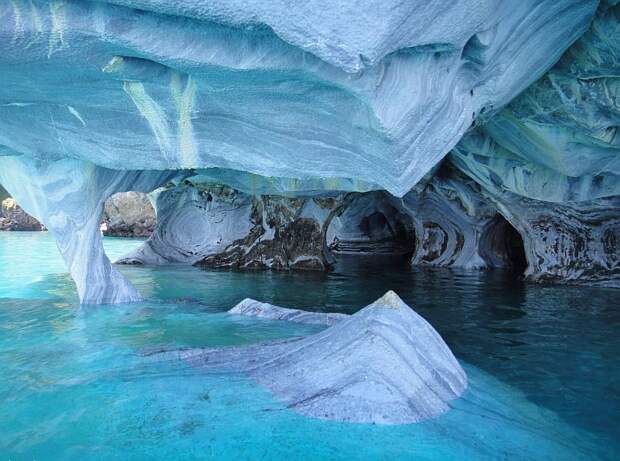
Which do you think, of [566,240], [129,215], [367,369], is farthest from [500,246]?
[129,215]

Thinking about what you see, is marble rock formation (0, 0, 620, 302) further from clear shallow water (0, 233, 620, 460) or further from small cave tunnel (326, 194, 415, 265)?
small cave tunnel (326, 194, 415, 265)

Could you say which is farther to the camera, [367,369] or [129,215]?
[129,215]

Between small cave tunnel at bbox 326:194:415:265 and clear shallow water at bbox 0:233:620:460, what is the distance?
481 inches

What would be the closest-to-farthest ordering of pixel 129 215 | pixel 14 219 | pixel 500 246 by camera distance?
pixel 500 246 → pixel 129 215 → pixel 14 219

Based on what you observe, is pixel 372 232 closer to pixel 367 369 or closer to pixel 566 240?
pixel 566 240

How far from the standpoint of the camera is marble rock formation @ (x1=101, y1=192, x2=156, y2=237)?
25703 mm

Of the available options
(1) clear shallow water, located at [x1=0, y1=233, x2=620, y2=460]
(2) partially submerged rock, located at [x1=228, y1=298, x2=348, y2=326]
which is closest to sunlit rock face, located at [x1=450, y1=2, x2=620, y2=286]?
(1) clear shallow water, located at [x1=0, y1=233, x2=620, y2=460]

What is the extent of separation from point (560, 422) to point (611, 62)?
12.3 feet

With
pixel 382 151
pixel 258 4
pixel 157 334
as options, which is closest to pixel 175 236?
pixel 157 334

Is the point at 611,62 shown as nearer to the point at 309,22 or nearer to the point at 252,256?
the point at 309,22

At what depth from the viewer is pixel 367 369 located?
351 cm

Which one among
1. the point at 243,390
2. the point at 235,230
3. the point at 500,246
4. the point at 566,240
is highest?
the point at 235,230

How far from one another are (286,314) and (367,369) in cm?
328

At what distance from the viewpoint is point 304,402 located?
135 inches
